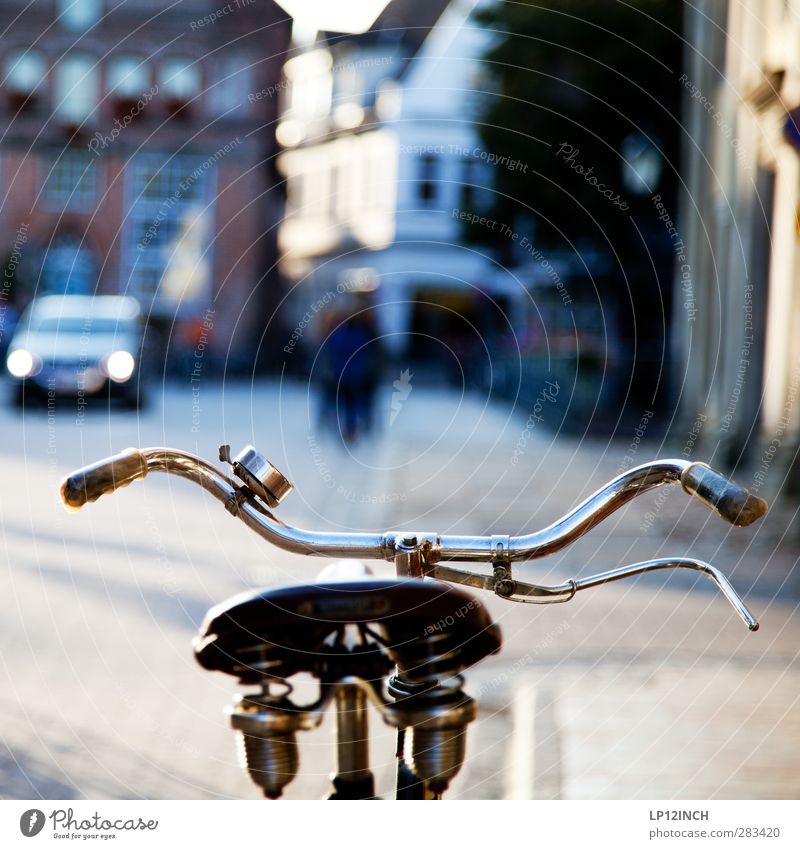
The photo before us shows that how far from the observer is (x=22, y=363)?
18406 mm

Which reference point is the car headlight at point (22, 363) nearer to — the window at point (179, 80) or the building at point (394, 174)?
the building at point (394, 174)

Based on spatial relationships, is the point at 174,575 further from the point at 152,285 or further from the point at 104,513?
the point at 152,285

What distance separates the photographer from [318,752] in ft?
12.8

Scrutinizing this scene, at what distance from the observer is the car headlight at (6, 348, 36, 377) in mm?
17319

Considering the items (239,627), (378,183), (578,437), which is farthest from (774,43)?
(239,627)

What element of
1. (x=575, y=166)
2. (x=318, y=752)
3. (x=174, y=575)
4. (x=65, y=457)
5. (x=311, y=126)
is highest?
(x=575, y=166)

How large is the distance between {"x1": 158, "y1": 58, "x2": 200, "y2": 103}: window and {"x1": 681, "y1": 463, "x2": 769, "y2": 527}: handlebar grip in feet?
75.2

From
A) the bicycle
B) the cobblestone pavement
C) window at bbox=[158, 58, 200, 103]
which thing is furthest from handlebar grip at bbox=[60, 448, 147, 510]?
window at bbox=[158, 58, 200, 103]

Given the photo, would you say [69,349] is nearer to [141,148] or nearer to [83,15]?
[141,148]

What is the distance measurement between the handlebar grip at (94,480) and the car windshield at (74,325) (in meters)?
17.5

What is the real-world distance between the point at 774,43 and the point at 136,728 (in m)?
9.42

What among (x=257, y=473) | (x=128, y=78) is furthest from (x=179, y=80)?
(x=257, y=473)

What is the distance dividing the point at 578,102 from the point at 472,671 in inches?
719

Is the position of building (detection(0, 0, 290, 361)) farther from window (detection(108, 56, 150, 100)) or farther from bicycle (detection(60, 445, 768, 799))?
bicycle (detection(60, 445, 768, 799))
